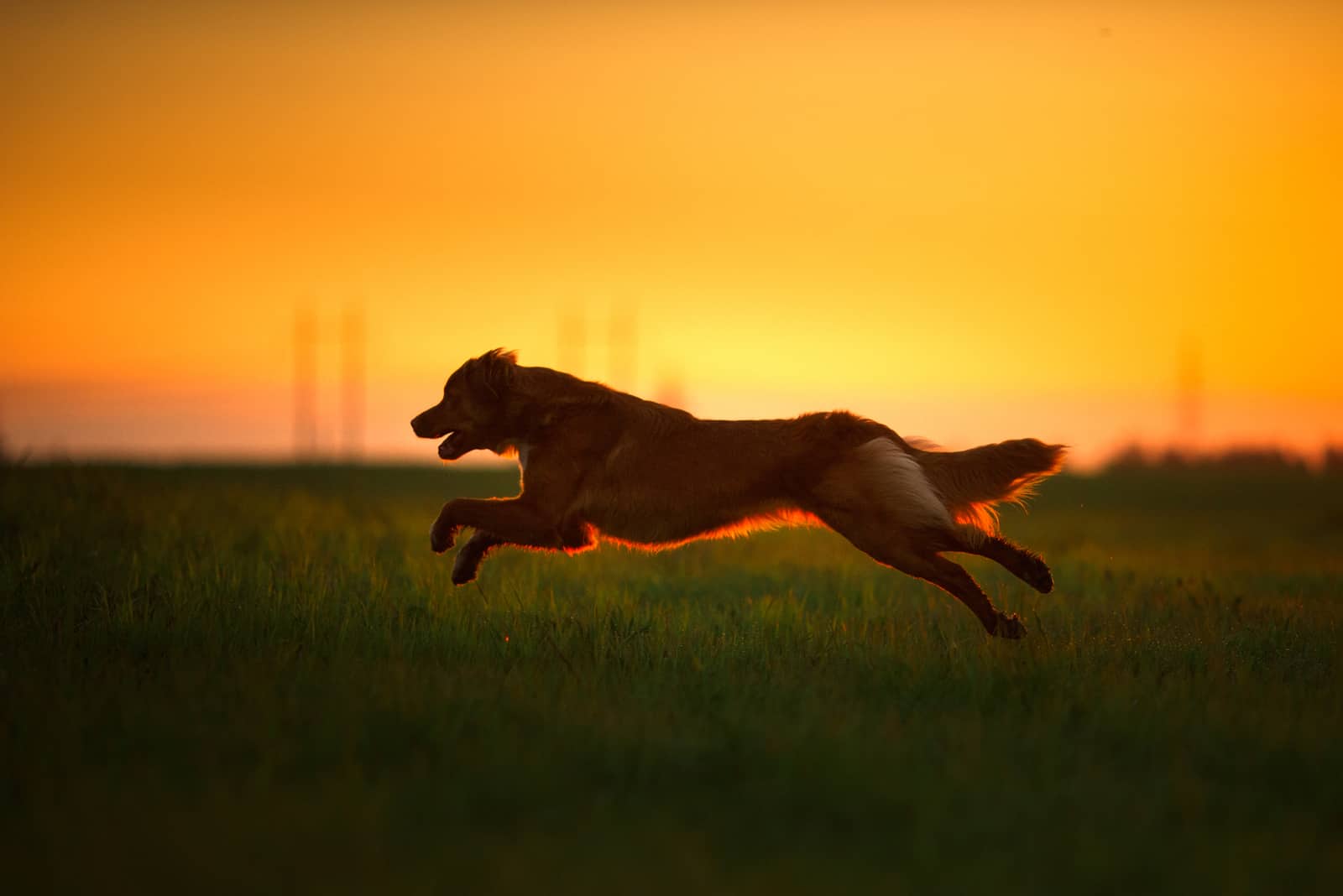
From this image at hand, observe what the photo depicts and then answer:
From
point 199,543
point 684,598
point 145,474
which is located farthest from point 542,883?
point 145,474

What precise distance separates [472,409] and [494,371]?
A: 0.31 metres

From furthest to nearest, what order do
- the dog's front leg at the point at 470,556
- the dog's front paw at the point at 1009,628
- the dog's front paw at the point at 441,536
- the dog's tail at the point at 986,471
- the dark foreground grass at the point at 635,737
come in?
the dog's front leg at the point at 470,556 → the dog's front paw at the point at 441,536 → the dog's tail at the point at 986,471 → the dog's front paw at the point at 1009,628 → the dark foreground grass at the point at 635,737

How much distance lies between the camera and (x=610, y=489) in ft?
25.4

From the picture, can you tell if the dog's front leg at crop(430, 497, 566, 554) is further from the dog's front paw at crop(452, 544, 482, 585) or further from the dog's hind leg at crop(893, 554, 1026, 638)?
the dog's hind leg at crop(893, 554, 1026, 638)

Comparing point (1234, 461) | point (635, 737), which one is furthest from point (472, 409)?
point (1234, 461)

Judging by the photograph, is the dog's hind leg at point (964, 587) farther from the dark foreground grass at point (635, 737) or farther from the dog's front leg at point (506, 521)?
the dog's front leg at point (506, 521)

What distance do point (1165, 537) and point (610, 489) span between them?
42.5 feet

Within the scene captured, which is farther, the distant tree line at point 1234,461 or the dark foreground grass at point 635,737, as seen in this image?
the distant tree line at point 1234,461

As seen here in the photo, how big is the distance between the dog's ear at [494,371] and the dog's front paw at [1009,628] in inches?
141

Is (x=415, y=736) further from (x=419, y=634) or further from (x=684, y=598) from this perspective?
(x=684, y=598)

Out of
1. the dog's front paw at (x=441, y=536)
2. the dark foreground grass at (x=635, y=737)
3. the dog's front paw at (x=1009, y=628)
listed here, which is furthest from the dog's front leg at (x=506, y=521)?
the dog's front paw at (x=1009, y=628)

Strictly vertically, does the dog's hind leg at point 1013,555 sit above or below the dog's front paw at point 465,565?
above

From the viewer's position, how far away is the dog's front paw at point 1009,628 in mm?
7352

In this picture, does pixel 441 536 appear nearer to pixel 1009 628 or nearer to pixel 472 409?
pixel 472 409
